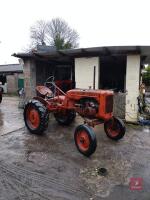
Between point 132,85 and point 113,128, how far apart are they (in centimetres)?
235

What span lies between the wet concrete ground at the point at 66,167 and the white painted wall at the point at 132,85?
1.44 m

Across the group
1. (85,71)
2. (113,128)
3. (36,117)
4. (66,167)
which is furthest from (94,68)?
(66,167)

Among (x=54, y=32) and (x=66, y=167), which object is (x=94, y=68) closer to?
(x=66, y=167)

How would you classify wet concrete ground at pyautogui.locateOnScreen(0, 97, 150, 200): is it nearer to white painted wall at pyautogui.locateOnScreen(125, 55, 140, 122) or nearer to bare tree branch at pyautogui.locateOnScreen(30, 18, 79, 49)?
white painted wall at pyautogui.locateOnScreen(125, 55, 140, 122)

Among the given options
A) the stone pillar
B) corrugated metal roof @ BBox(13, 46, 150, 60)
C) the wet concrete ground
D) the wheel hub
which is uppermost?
corrugated metal roof @ BBox(13, 46, 150, 60)

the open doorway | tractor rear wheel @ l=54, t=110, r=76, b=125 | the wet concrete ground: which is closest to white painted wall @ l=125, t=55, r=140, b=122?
the wet concrete ground

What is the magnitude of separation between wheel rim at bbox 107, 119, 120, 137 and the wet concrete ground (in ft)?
0.67

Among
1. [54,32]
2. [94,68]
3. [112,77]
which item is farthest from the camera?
[54,32]

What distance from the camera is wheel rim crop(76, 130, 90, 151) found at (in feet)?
13.2

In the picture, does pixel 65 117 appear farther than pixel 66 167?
Yes

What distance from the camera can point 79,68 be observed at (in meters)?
7.62

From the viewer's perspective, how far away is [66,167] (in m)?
3.51

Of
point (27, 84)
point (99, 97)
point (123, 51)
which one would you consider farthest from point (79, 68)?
point (99, 97)

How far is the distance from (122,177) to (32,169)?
1538 millimetres
